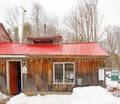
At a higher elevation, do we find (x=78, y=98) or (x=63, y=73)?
(x=63, y=73)

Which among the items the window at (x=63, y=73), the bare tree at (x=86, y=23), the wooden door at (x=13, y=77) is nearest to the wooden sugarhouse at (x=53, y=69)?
the window at (x=63, y=73)

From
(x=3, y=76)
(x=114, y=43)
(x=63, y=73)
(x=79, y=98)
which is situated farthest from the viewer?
(x=114, y=43)

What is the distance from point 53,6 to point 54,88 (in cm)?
2841

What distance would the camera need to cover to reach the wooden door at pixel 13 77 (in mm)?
12609

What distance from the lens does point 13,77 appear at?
12.9 meters

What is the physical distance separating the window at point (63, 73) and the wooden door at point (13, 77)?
2861 mm

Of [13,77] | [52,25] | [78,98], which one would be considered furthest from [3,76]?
[52,25]

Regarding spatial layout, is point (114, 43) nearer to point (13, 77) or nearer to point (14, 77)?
point (14, 77)

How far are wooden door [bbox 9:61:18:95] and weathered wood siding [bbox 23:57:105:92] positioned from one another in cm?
111

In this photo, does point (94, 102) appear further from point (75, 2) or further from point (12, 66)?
point (75, 2)

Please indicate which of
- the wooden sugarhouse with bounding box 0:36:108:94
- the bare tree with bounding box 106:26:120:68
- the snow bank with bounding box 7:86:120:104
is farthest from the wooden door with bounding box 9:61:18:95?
the bare tree with bounding box 106:26:120:68

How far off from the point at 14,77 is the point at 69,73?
3.74m

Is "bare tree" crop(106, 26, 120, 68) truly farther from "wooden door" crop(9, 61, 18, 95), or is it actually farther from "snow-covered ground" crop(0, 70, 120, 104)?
"snow-covered ground" crop(0, 70, 120, 104)

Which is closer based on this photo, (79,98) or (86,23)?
(79,98)
